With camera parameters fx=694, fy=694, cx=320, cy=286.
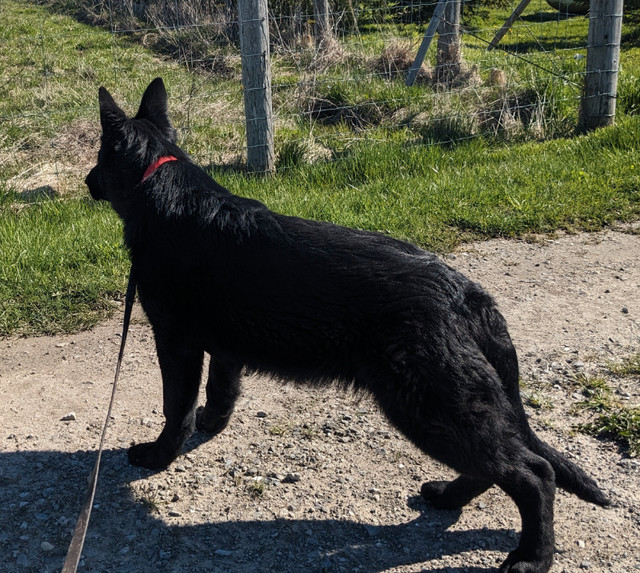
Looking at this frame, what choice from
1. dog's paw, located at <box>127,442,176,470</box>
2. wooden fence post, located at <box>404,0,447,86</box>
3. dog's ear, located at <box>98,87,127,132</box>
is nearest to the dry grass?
dog's ear, located at <box>98,87,127,132</box>

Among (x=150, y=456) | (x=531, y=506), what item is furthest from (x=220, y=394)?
(x=531, y=506)

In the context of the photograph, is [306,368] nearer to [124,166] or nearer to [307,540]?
[307,540]

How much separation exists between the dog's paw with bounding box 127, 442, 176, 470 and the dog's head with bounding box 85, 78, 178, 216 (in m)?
1.14

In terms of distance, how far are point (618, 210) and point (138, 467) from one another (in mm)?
4472

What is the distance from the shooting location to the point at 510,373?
2779mm

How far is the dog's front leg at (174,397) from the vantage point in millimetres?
3131

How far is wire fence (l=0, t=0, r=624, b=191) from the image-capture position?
7.27 meters

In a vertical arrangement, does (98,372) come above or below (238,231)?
below

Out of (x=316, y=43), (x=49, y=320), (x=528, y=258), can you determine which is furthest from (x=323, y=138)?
(x=49, y=320)

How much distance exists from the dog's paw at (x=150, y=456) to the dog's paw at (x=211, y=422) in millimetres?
285

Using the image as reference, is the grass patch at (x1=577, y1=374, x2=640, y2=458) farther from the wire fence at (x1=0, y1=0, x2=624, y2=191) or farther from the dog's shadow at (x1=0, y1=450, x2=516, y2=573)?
the wire fence at (x1=0, y1=0, x2=624, y2=191)

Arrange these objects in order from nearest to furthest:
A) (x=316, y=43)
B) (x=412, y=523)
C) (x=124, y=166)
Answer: (x=412, y=523) → (x=124, y=166) → (x=316, y=43)

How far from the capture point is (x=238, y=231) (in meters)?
2.94

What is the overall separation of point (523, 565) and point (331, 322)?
1188 millimetres
